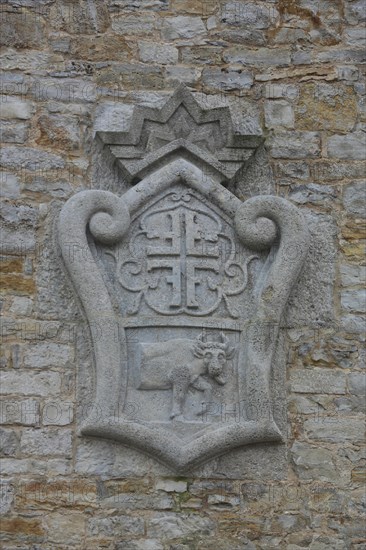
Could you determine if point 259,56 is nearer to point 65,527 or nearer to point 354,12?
point 354,12

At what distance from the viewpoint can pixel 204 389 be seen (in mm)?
5324

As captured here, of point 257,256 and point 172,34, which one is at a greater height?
point 172,34

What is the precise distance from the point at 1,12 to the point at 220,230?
1.52 metres

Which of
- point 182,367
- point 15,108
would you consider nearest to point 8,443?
point 182,367

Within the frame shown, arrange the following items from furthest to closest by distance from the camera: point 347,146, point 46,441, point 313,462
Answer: point 347,146 → point 313,462 → point 46,441

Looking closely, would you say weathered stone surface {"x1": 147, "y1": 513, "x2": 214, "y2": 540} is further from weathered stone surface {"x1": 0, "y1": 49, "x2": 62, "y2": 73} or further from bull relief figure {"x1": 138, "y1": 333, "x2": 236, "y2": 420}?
weathered stone surface {"x1": 0, "y1": 49, "x2": 62, "y2": 73}

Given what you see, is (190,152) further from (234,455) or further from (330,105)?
(234,455)

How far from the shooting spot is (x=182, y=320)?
17.7 feet

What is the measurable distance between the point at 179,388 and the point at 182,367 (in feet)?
0.31

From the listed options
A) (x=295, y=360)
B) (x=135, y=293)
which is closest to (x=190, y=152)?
(x=135, y=293)

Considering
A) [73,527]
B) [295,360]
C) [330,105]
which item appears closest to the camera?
[73,527]

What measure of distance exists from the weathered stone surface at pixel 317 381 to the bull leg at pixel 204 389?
15.7 inches

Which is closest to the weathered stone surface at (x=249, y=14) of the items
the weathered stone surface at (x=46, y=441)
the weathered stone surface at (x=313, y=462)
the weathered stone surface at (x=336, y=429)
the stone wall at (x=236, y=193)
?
the stone wall at (x=236, y=193)

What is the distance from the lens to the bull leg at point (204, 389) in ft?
17.4
